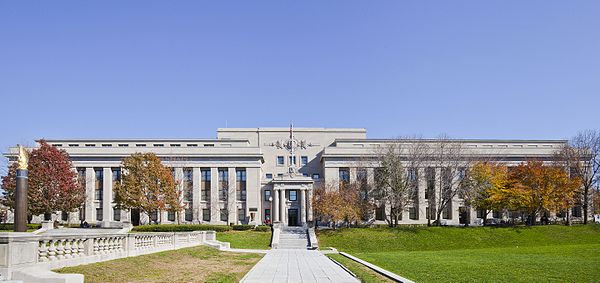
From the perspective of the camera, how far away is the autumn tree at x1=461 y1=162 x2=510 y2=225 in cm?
6362

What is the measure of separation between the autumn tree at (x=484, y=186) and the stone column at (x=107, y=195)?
4871 cm

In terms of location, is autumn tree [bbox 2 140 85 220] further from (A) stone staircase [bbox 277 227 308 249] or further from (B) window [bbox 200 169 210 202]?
(A) stone staircase [bbox 277 227 308 249]

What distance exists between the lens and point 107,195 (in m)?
78.4

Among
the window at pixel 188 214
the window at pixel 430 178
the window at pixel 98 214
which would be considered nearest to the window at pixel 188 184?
the window at pixel 188 214

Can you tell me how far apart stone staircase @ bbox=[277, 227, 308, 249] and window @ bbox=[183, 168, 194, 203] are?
21.8 meters

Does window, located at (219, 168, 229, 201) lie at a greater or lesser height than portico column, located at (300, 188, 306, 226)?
greater

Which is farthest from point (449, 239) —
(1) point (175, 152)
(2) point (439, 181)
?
(1) point (175, 152)

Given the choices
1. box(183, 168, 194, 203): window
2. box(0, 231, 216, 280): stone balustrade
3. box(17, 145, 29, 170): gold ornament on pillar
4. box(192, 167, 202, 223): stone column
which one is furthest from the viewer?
box(183, 168, 194, 203): window

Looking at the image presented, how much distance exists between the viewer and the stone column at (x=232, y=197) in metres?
78.9

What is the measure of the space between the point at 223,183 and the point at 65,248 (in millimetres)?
64817

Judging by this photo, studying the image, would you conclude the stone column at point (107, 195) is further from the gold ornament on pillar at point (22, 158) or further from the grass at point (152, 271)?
the gold ornament on pillar at point (22, 158)

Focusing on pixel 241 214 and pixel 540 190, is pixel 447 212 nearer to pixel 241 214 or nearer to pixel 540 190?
pixel 540 190

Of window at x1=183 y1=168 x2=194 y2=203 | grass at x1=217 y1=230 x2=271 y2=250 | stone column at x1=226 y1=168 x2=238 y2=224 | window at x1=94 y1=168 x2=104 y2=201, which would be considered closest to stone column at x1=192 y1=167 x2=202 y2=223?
window at x1=183 y1=168 x2=194 y2=203

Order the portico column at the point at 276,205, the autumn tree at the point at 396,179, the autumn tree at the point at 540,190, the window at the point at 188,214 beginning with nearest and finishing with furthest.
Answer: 1. the autumn tree at the point at 540,190
2. the autumn tree at the point at 396,179
3. the portico column at the point at 276,205
4. the window at the point at 188,214
